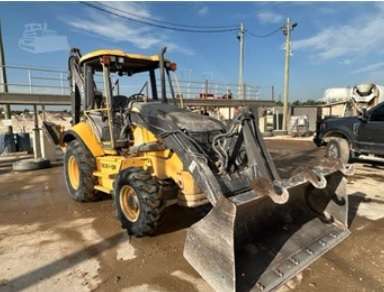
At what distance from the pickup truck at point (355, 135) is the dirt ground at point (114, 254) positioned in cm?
273

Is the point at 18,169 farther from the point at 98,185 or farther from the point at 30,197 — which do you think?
the point at 98,185

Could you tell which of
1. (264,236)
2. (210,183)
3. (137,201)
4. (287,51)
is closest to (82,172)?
(137,201)

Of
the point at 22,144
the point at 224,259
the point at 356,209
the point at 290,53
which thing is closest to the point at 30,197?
the point at 224,259

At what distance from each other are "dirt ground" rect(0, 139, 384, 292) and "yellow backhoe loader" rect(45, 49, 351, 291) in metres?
0.19

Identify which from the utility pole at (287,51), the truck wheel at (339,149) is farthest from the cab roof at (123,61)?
the utility pole at (287,51)

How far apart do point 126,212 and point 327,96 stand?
27.9 meters

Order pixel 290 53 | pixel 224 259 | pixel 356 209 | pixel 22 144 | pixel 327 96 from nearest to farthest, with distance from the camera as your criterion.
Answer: pixel 224 259 < pixel 356 209 < pixel 22 144 < pixel 290 53 < pixel 327 96

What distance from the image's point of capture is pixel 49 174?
771 cm

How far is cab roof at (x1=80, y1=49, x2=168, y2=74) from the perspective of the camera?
13.9 feet

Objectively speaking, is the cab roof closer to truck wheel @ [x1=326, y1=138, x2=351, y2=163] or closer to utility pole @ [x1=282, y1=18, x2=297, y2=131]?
truck wheel @ [x1=326, y1=138, x2=351, y2=163]

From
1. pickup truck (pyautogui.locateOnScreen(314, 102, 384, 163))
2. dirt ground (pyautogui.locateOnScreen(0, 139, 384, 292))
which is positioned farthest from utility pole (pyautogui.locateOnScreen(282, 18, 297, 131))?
dirt ground (pyautogui.locateOnScreen(0, 139, 384, 292))

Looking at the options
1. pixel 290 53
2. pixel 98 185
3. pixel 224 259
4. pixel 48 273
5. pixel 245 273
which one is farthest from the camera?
pixel 290 53

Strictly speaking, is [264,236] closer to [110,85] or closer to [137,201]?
[137,201]

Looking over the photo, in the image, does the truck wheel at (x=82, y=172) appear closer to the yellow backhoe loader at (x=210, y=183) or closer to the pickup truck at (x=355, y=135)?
the yellow backhoe loader at (x=210, y=183)
